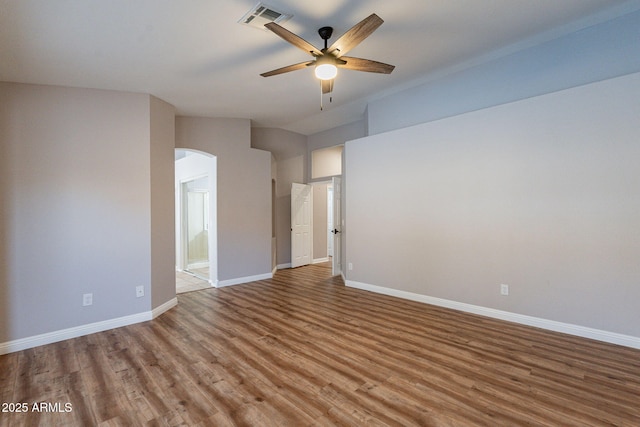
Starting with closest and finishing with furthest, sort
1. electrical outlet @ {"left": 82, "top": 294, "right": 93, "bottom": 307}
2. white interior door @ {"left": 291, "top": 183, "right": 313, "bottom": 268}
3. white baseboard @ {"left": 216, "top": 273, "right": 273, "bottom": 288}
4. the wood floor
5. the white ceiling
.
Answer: the wood floor < the white ceiling < electrical outlet @ {"left": 82, "top": 294, "right": 93, "bottom": 307} < white baseboard @ {"left": 216, "top": 273, "right": 273, "bottom": 288} < white interior door @ {"left": 291, "top": 183, "right": 313, "bottom": 268}

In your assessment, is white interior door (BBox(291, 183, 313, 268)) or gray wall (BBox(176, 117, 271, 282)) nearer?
gray wall (BBox(176, 117, 271, 282))

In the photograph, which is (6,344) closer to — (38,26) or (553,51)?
(38,26)

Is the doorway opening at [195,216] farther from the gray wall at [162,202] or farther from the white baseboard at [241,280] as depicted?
the gray wall at [162,202]

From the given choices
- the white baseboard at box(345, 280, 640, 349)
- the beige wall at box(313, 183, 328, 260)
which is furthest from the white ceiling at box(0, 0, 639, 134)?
the beige wall at box(313, 183, 328, 260)

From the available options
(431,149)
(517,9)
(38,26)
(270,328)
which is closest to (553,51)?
(517,9)

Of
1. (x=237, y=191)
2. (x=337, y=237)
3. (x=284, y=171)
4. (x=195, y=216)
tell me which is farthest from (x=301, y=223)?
(x=195, y=216)

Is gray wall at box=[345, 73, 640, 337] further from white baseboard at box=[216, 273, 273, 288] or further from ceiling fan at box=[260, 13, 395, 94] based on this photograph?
white baseboard at box=[216, 273, 273, 288]

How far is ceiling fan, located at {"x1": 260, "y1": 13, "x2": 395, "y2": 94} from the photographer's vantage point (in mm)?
2226

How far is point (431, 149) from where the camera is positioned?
13.8 feet

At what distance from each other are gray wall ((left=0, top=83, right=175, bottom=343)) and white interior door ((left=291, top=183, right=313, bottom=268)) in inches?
131

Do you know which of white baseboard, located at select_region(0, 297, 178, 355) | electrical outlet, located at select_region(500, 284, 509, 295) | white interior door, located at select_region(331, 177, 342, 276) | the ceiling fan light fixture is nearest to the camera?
the ceiling fan light fixture

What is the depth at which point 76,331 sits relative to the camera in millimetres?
3330

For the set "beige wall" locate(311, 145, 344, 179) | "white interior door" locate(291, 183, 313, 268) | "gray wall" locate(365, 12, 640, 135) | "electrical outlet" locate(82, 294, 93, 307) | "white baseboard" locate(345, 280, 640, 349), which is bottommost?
"white baseboard" locate(345, 280, 640, 349)

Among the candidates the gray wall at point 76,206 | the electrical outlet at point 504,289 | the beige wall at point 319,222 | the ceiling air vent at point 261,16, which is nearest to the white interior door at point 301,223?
the beige wall at point 319,222
